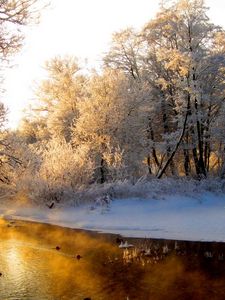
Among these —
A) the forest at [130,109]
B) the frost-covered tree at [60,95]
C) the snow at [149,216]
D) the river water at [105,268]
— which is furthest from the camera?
the frost-covered tree at [60,95]

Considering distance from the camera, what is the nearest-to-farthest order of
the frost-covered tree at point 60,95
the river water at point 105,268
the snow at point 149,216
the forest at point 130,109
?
the river water at point 105,268
the snow at point 149,216
the forest at point 130,109
the frost-covered tree at point 60,95

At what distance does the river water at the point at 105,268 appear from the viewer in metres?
12.0

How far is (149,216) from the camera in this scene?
23719mm

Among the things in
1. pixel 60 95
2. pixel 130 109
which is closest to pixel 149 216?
pixel 130 109

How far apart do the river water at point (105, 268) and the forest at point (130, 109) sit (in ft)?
28.3

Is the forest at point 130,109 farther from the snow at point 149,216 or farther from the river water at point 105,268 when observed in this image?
the river water at point 105,268

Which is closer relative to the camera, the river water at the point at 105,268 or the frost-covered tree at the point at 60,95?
the river water at the point at 105,268

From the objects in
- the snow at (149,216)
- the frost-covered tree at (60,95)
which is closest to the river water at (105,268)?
the snow at (149,216)

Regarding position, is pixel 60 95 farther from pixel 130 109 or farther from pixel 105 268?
pixel 105 268

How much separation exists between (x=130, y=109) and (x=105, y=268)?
20.9m

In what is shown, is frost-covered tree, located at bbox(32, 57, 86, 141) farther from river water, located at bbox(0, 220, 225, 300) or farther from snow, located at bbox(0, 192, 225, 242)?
river water, located at bbox(0, 220, 225, 300)

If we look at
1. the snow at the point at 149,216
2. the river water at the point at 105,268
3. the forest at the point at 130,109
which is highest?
the forest at the point at 130,109

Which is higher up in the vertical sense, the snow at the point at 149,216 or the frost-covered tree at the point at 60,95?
the frost-covered tree at the point at 60,95

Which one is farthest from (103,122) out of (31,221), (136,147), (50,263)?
(50,263)
